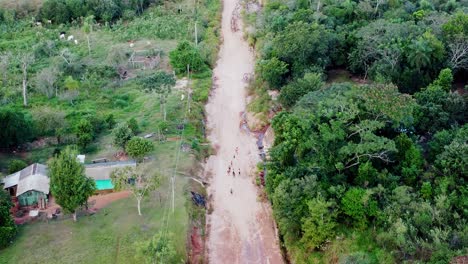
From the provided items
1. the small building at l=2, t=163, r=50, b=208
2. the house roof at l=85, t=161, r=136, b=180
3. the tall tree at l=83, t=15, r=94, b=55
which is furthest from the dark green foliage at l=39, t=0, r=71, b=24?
the house roof at l=85, t=161, r=136, b=180

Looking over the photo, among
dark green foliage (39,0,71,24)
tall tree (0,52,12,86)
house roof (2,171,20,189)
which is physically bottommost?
house roof (2,171,20,189)

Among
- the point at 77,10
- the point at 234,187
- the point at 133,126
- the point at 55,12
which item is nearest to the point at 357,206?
the point at 234,187

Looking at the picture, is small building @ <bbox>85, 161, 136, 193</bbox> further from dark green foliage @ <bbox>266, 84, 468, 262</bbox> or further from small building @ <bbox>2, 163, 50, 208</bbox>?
dark green foliage @ <bbox>266, 84, 468, 262</bbox>

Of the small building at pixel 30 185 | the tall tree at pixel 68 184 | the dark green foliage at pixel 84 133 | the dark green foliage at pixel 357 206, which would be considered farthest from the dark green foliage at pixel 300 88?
the small building at pixel 30 185

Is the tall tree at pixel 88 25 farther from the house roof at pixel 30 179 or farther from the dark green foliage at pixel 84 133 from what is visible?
the house roof at pixel 30 179

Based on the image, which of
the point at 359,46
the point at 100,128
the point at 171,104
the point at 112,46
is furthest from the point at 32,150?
the point at 359,46

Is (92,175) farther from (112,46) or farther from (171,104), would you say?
(112,46)
